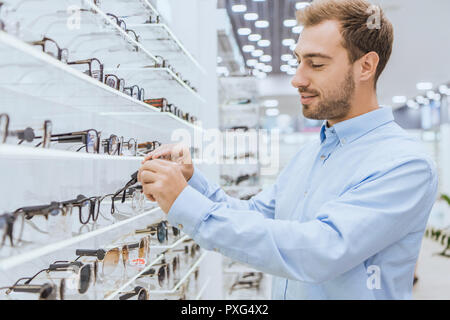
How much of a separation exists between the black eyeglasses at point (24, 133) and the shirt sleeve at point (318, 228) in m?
0.28

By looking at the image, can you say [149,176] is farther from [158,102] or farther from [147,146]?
[158,102]

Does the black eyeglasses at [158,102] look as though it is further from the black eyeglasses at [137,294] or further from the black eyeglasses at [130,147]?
the black eyeglasses at [137,294]

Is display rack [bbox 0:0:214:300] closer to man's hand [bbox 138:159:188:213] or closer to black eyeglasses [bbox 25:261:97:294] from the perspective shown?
black eyeglasses [bbox 25:261:97:294]

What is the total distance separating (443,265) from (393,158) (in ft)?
15.9

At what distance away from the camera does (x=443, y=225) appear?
6660mm

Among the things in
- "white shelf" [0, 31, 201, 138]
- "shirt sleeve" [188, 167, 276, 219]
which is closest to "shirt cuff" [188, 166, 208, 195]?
"shirt sleeve" [188, 167, 276, 219]

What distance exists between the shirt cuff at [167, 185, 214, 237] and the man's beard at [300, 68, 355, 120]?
0.40 meters

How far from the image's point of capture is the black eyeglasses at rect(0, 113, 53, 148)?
0.66 metres

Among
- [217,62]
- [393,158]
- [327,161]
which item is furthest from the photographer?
[217,62]

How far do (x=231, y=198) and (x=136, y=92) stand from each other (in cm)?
45

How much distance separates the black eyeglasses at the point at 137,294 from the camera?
3.51 ft

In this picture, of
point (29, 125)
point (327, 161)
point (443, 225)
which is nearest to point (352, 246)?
point (327, 161)

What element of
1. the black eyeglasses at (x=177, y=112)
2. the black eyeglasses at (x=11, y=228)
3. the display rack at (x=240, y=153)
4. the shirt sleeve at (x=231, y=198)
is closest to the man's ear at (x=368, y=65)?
the shirt sleeve at (x=231, y=198)
